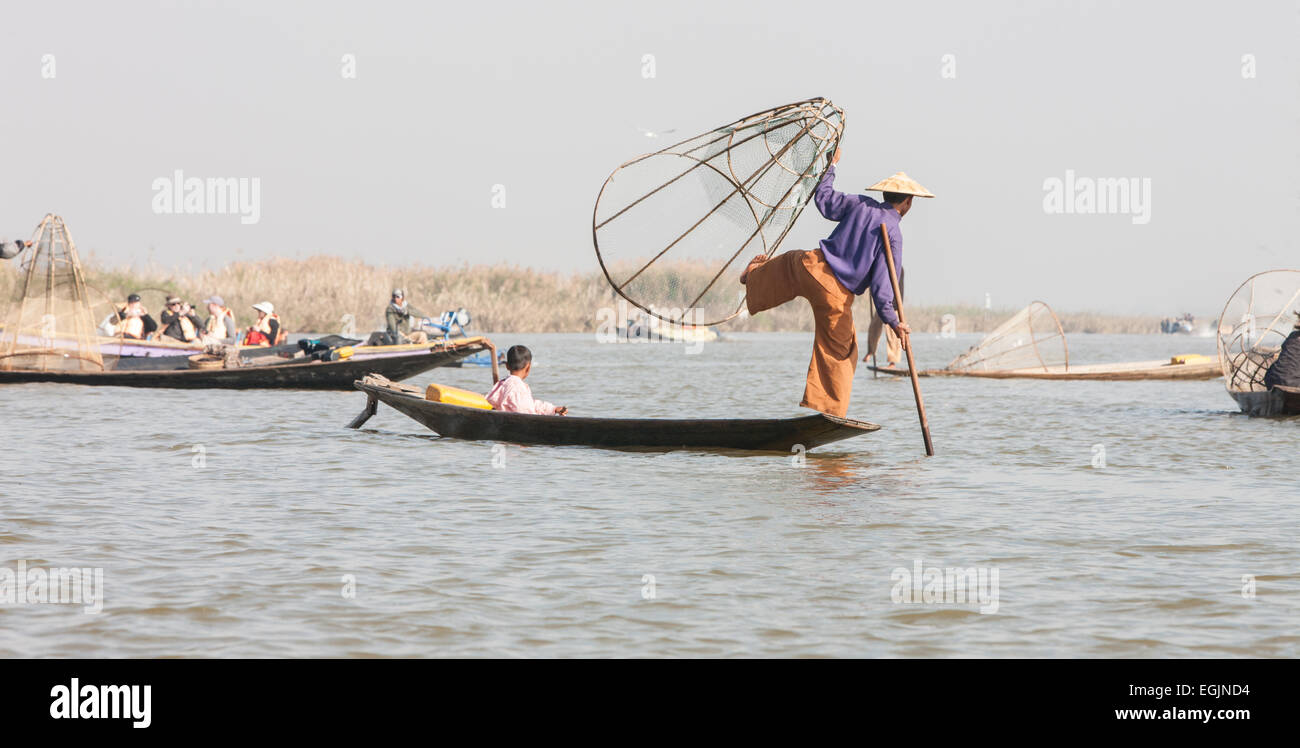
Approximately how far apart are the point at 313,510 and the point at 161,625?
285 cm

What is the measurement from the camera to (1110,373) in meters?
22.2

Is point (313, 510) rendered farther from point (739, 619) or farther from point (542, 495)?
point (739, 619)

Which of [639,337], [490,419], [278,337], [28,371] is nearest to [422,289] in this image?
[639,337]

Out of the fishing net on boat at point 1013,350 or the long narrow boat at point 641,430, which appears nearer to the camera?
the long narrow boat at point 641,430

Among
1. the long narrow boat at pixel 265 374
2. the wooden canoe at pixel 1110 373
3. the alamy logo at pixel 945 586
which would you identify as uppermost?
the long narrow boat at pixel 265 374

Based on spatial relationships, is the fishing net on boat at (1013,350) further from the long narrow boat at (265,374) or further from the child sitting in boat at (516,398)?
the child sitting in boat at (516,398)

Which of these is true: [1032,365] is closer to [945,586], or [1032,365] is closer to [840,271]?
[840,271]

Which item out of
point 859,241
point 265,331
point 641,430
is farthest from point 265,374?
point 859,241

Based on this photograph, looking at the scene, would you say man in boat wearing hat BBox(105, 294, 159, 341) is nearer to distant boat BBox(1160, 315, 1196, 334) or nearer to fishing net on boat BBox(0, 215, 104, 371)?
fishing net on boat BBox(0, 215, 104, 371)

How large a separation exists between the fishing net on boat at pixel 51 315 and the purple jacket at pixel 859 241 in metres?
10.9

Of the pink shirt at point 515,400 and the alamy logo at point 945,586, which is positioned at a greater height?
the pink shirt at point 515,400

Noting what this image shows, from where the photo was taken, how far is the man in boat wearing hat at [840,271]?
9.25m
